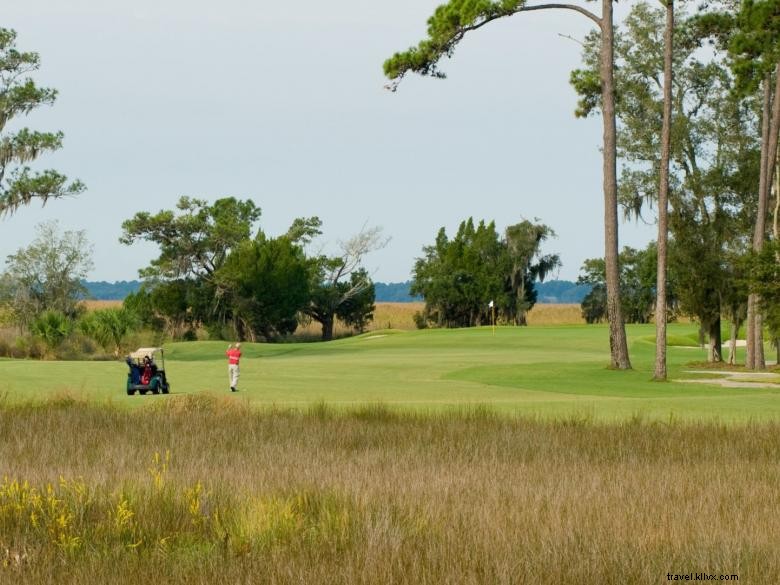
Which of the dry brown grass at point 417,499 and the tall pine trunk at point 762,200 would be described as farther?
the tall pine trunk at point 762,200

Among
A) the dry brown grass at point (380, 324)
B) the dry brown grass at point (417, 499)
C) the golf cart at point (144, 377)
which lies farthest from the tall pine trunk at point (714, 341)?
the dry brown grass at point (380, 324)

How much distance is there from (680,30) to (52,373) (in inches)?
914

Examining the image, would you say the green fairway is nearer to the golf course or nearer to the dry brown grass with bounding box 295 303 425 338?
the golf course

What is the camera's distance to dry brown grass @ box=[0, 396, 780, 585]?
7.02 meters

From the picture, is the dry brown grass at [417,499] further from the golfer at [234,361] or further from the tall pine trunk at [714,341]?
the tall pine trunk at [714,341]

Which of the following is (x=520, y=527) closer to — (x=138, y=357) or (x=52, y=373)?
(x=138, y=357)

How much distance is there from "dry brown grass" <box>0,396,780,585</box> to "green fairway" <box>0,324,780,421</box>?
13.9 ft

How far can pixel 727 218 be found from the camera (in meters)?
44.4

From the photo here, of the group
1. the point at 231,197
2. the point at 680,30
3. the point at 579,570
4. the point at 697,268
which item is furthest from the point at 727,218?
the point at 579,570

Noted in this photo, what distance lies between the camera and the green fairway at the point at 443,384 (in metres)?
21.5

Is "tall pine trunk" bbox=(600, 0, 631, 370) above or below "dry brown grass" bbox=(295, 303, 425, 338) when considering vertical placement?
above

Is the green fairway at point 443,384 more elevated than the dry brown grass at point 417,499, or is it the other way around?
the dry brown grass at point 417,499

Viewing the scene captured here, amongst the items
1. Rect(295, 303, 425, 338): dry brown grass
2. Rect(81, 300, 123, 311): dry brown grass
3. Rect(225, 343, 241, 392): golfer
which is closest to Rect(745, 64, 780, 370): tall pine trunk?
Rect(225, 343, 241, 392): golfer

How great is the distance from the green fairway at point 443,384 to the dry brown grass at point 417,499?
424 cm
